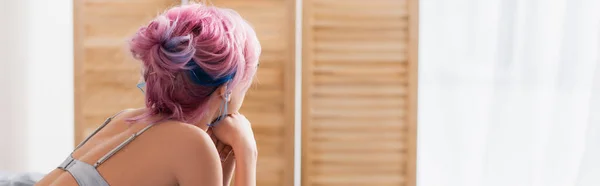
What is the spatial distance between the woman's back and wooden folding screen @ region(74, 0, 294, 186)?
4.62 feet

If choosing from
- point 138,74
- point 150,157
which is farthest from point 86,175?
point 138,74

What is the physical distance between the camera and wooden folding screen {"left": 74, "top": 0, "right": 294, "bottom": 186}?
2.92 metres

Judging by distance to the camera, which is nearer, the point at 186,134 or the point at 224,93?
the point at 186,134

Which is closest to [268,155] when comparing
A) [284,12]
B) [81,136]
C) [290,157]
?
[290,157]

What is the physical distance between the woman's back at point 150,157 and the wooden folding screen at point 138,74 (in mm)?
1407

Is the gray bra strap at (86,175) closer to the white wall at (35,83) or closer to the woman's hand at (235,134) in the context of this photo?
the woman's hand at (235,134)

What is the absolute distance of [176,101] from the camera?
1576 millimetres

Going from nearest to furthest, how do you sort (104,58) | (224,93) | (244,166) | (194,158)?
1. (194,158)
2. (224,93)
3. (244,166)
4. (104,58)

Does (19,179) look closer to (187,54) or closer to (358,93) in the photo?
(187,54)
